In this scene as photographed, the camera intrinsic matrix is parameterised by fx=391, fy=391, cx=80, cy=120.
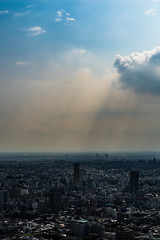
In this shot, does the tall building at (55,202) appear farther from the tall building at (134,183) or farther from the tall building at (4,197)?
the tall building at (134,183)

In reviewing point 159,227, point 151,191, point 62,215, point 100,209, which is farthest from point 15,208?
point 151,191

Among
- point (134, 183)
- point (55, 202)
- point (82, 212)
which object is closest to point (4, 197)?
point (55, 202)

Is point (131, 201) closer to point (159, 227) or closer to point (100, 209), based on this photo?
point (100, 209)

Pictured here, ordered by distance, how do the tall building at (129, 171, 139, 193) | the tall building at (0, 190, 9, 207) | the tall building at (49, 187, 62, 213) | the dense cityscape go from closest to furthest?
the dense cityscape, the tall building at (49, 187, 62, 213), the tall building at (0, 190, 9, 207), the tall building at (129, 171, 139, 193)

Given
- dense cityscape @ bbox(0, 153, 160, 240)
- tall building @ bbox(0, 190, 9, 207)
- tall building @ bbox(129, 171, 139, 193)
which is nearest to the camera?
dense cityscape @ bbox(0, 153, 160, 240)

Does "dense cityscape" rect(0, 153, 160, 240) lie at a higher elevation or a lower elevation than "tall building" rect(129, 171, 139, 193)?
lower

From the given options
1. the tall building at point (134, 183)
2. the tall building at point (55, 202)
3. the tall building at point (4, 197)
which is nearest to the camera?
the tall building at point (55, 202)

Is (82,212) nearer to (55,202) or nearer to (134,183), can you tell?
(55,202)

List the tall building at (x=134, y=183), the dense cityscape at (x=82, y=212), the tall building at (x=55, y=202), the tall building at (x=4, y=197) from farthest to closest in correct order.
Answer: the tall building at (x=134, y=183)
the tall building at (x=4, y=197)
the tall building at (x=55, y=202)
the dense cityscape at (x=82, y=212)

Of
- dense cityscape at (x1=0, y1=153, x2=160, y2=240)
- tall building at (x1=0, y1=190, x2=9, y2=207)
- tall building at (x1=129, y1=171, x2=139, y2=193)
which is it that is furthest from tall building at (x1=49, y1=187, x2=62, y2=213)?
tall building at (x1=129, y1=171, x2=139, y2=193)

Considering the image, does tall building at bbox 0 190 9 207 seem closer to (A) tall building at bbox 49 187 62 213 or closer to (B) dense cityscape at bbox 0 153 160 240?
(B) dense cityscape at bbox 0 153 160 240

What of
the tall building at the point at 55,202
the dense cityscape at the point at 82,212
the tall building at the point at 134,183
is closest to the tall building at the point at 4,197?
the dense cityscape at the point at 82,212
